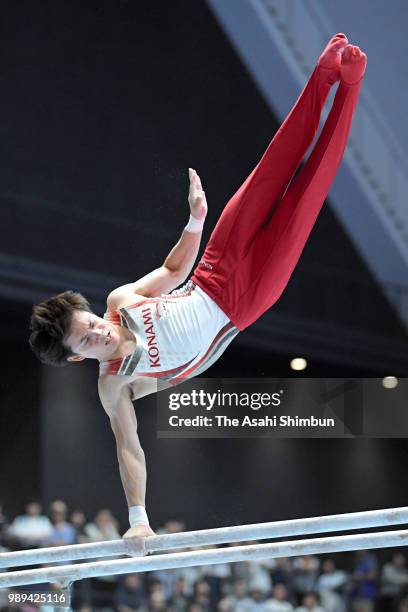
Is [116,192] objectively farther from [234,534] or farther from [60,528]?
[234,534]

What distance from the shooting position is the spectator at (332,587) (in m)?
8.54

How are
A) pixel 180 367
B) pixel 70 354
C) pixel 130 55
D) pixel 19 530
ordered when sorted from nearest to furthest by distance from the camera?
1. pixel 70 354
2. pixel 180 367
3. pixel 19 530
4. pixel 130 55

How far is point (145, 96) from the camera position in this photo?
911cm

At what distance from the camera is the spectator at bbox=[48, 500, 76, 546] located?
323 inches

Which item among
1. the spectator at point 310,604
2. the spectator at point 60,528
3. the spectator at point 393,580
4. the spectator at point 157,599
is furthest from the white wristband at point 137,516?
the spectator at point 393,580

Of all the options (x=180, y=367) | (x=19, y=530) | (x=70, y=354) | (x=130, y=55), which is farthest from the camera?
(x=130, y=55)

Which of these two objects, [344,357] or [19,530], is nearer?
[19,530]

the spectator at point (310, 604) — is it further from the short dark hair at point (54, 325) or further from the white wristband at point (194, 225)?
the short dark hair at point (54, 325)

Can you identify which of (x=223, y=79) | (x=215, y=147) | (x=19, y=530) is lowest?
(x=19, y=530)

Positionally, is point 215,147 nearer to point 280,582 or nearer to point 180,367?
point 280,582

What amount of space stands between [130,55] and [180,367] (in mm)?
6043

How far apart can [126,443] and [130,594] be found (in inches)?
196

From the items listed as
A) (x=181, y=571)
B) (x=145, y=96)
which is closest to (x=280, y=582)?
(x=181, y=571)

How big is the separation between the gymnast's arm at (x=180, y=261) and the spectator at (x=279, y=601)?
5.14m
